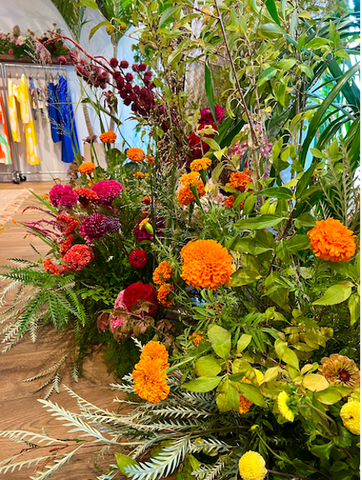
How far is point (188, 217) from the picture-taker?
67 centimetres

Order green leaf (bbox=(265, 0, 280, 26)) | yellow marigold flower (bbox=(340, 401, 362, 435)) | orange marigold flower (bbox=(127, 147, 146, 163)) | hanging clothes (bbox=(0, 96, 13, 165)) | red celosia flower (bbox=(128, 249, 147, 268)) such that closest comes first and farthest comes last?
yellow marigold flower (bbox=(340, 401, 362, 435)) < green leaf (bbox=(265, 0, 280, 26)) < red celosia flower (bbox=(128, 249, 147, 268)) < orange marigold flower (bbox=(127, 147, 146, 163)) < hanging clothes (bbox=(0, 96, 13, 165))

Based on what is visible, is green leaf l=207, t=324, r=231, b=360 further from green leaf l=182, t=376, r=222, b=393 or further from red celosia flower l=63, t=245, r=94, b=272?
red celosia flower l=63, t=245, r=94, b=272

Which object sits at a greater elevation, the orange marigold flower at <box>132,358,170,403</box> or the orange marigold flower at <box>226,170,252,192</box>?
the orange marigold flower at <box>226,170,252,192</box>

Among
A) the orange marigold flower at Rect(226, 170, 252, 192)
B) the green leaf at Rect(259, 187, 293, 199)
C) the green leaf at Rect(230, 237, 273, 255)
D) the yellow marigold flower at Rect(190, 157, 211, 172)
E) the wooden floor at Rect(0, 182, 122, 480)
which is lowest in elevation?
the wooden floor at Rect(0, 182, 122, 480)

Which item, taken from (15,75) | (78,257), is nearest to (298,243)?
(78,257)

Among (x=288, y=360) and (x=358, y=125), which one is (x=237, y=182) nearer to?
(x=358, y=125)

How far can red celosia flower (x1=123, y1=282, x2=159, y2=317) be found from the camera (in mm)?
639

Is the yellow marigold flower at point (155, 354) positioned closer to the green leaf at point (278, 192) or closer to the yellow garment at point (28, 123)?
the green leaf at point (278, 192)

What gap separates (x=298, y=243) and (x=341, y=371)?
0.15 meters

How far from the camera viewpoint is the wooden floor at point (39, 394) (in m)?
0.49

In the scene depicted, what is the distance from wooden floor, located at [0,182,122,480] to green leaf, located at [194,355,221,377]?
0.89ft

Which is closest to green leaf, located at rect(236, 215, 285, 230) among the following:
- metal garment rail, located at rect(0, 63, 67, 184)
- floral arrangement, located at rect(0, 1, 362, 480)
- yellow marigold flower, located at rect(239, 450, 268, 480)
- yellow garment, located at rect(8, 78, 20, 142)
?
floral arrangement, located at rect(0, 1, 362, 480)

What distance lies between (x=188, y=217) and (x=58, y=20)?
17.7 feet

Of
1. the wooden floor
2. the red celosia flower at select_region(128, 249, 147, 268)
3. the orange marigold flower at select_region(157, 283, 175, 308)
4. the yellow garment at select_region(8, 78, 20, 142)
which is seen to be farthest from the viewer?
the yellow garment at select_region(8, 78, 20, 142)
